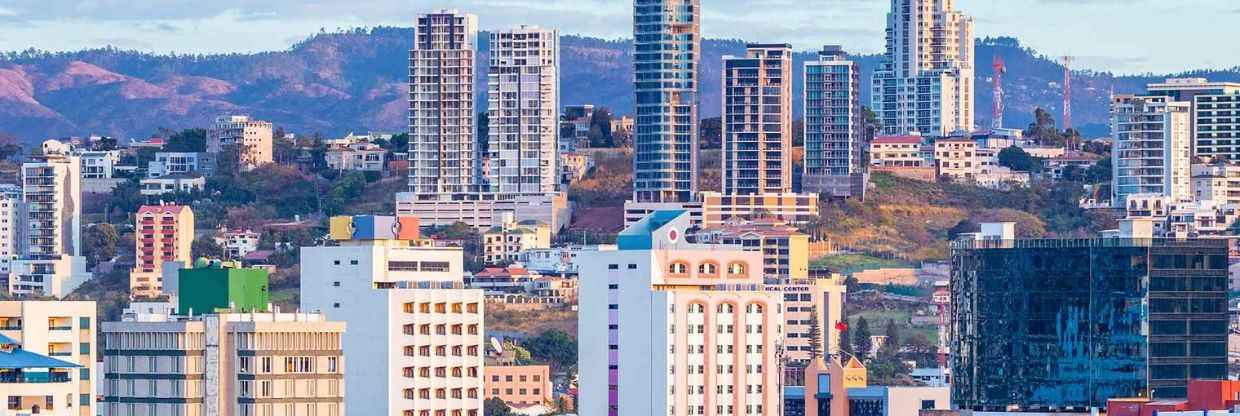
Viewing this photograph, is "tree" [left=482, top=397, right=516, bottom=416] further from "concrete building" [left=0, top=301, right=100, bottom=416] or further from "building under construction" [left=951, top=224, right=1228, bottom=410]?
"concrete building" [left=0, top=301, right=100, bottom=416]

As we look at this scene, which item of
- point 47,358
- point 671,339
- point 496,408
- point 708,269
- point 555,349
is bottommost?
point 496,408

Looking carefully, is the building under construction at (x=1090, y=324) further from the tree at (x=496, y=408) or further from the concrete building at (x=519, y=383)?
the concrete building at (x=519, y=383)

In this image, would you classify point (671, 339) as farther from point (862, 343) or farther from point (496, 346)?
point (862, 343)

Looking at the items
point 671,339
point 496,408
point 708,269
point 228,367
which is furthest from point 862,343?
point 228,367

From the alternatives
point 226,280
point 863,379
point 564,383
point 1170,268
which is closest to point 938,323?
point 564,383

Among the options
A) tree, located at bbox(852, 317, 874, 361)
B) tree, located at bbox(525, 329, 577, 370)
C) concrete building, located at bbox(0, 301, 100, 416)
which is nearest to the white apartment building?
concrete building, located at bbox(0, 301, 100, 416)

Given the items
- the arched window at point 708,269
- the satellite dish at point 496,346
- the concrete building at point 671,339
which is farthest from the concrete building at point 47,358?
the satellite dish at point 496,346
